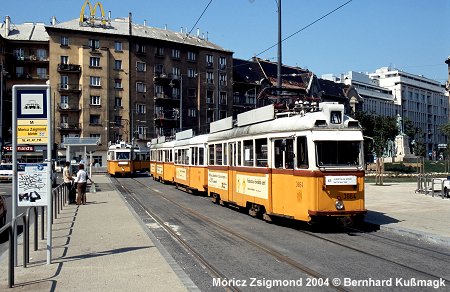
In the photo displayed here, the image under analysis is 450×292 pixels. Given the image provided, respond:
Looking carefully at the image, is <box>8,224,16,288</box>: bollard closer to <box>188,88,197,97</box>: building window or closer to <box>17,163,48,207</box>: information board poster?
<box>17,163,48,207</box>: information board poster

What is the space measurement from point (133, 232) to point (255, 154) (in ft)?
15.7

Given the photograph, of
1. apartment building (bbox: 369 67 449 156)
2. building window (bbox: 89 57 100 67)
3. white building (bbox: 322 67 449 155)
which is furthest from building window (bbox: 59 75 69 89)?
apartment building (bbox: 369 67 449 156)

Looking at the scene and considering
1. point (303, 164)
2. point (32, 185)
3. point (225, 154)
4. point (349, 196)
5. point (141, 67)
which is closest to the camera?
point (32, 185)

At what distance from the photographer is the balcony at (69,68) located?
73.9 m

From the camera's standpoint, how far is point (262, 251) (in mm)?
10297

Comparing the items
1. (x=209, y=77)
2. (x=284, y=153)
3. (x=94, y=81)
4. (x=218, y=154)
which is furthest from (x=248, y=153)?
(x=209, y=77)

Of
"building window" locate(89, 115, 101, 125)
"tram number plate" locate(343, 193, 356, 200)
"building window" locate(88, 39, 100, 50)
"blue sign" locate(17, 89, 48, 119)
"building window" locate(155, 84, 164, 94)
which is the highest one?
"building window" locate(88, 39, 100, 50)

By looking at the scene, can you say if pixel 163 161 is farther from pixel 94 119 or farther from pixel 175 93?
pixel 175 93

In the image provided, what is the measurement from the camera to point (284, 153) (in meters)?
13.8

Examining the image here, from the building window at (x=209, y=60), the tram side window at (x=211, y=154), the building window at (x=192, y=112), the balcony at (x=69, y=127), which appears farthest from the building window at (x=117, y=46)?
the tram side window at (x=211, y=154)

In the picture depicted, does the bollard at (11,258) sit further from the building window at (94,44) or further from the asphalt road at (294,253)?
the building window at (94,44)

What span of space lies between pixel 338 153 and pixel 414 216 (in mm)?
4713

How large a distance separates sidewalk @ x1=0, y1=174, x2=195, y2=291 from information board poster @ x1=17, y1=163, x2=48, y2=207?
3.66 feet

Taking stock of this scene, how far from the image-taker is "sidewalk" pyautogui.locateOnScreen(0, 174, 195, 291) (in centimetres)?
750
